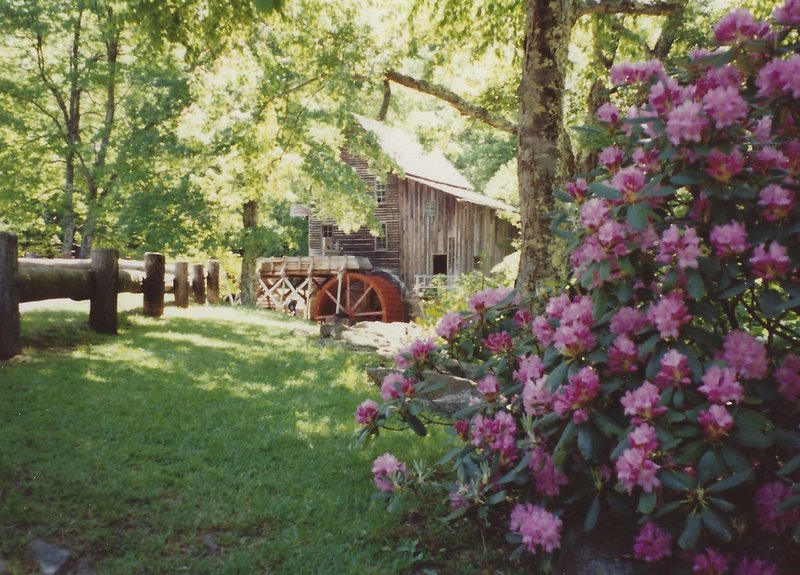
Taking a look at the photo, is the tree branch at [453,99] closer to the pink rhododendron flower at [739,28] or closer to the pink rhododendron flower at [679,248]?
the pink rhododendron flower at [739,28]

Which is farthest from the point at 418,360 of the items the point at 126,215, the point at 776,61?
the point at 126,215

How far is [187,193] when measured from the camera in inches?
794

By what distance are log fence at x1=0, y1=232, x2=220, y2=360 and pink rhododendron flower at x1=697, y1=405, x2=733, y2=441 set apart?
573cm

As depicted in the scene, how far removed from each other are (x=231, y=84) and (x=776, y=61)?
462 inches

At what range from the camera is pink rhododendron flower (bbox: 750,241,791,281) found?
2.10 m

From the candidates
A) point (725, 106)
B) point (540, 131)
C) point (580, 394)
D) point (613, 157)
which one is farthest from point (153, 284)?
point (725, 106)

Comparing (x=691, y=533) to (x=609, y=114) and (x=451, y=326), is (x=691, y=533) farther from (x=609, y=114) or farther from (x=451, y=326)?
(x=609, y=114)

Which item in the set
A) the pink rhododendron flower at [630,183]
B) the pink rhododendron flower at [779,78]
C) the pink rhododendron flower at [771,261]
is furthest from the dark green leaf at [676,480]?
the pink rhododendron flower at [779,78]

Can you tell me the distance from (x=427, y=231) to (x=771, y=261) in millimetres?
28550

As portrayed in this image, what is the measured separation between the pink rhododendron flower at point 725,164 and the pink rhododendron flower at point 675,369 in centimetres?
66

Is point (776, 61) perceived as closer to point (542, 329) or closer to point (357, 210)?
point (542, 329)

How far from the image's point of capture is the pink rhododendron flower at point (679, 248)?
2.16 meters

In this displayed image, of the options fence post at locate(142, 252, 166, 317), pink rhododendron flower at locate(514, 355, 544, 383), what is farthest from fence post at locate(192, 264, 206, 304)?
pink rhododendron flower at locate(514, 355, 544, 383)

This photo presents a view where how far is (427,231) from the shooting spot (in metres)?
30.5
